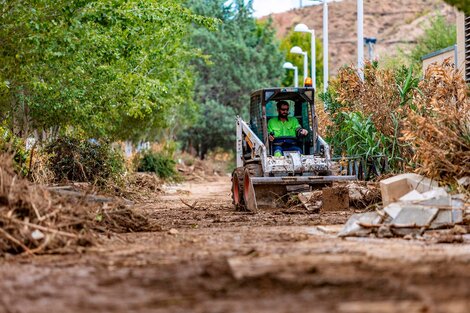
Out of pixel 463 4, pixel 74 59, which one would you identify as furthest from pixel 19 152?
pixel 463 4

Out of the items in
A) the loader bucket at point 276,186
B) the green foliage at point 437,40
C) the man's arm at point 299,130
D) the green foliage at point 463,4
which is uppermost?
the green foliage at point 437,40

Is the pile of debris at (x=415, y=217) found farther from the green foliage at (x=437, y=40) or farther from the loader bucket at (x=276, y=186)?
the green foliage at (x=437, y=40)

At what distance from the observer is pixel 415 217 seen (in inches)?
606

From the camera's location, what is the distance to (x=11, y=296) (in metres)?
8.76

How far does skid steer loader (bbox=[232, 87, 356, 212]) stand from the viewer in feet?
73.5

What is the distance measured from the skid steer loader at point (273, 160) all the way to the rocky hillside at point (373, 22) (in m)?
87.9

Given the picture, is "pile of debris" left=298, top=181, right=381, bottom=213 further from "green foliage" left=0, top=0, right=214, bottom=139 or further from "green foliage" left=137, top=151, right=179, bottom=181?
"green foliage" left=137, top=151, right=179, bottom=181

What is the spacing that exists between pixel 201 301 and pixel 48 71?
→ 13.9 metres

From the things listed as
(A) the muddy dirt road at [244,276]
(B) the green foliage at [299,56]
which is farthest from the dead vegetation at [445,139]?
(B) the green foliage at [299,56]

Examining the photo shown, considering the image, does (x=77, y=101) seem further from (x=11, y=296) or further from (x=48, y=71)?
(x=11, y=296)

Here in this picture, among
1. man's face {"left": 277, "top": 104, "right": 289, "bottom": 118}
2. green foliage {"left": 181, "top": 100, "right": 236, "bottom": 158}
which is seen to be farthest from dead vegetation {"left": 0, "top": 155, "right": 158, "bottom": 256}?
green foliage {"left": 181, "top": 100, "right": 236, "bottom": 158}

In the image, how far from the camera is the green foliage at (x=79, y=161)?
1019 inches

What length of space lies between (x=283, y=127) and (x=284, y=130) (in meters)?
0.07

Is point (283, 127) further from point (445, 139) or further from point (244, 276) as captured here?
point (244, 276)
